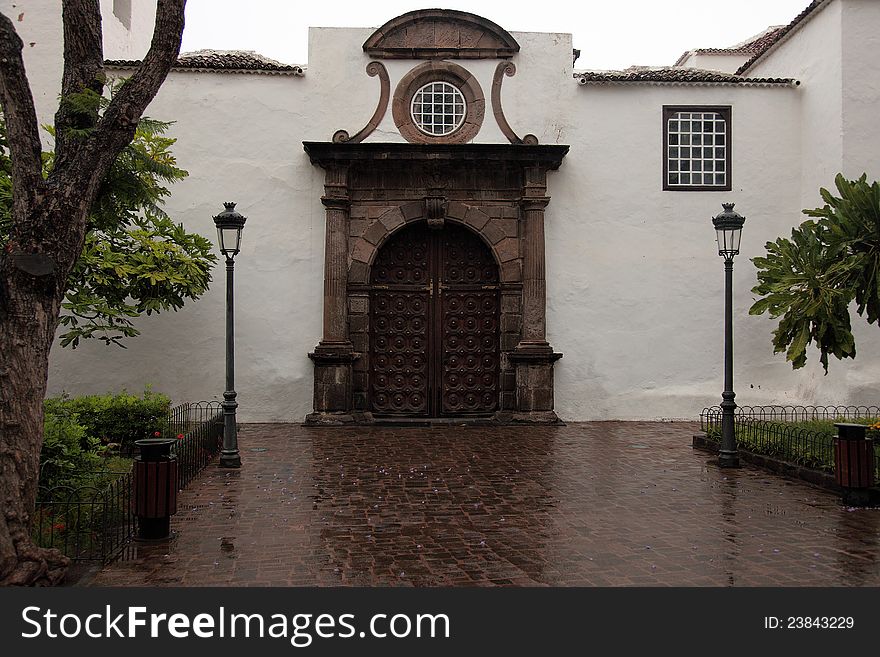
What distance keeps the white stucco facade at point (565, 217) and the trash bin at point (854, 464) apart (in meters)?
→ 5.69

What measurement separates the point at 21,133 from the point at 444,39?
9.16 meters

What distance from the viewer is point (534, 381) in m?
12.6

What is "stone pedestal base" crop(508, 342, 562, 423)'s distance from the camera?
1260cm

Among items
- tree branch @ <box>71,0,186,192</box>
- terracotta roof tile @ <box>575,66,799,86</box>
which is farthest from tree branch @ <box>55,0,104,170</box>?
terracotta roof tile @ <box>575,66,799,86</box>

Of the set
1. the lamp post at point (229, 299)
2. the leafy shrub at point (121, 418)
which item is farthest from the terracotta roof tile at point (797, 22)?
the leafy shrub at point (121, 418)

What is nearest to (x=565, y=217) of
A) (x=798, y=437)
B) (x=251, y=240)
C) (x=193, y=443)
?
(x=251, y=240)

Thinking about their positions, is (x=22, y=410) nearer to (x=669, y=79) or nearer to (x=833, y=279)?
(x=833, y=279)

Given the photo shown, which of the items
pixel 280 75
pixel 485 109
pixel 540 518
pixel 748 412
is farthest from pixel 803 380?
pixel 280 75

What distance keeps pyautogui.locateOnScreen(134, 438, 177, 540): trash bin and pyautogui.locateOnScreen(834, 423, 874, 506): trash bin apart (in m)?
5.73

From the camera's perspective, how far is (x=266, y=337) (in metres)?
12.7

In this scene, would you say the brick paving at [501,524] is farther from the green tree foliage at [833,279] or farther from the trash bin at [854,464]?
the green tree foliage at [833,279]

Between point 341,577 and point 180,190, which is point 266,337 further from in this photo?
point 341,577

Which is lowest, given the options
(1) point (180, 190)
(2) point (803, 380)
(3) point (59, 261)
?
(2) point (803, 380)

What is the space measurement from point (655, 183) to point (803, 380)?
157 inches
